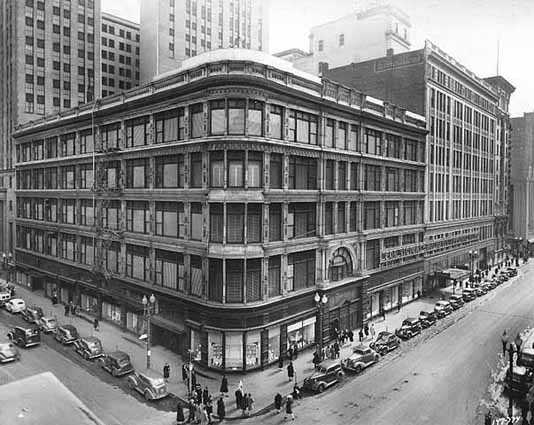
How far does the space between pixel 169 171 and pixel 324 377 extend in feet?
59.7

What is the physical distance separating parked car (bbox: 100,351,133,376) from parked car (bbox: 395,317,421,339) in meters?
21.0

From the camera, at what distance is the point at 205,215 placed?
2933 cm

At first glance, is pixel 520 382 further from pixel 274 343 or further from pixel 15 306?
pixel 15 306

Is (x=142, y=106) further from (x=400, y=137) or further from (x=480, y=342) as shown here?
(x=480, y=342)

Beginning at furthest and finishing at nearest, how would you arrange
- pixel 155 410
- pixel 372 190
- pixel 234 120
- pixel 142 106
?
pixel 372 190 → pixel 142 106 → pixel 234 120 → pixel 155 410

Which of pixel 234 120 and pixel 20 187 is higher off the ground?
pixel 234 120

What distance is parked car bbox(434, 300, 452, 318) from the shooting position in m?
41.8

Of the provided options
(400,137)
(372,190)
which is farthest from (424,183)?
(372,190)

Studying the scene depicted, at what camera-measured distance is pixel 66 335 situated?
3384 cm

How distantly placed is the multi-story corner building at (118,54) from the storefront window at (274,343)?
65.0 meters

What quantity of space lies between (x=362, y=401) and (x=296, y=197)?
1432cm

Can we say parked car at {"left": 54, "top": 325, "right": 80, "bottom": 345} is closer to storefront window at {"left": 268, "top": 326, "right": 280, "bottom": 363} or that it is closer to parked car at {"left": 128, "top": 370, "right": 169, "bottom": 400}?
parked car at {"left": 128, "top": 370, "right": 169, "bottom": 400}

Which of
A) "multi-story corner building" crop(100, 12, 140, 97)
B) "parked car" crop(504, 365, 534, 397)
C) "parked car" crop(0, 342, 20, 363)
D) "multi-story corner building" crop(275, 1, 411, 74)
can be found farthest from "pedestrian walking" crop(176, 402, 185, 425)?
"multi-story corner building" crop(100, 12, 140, 97)

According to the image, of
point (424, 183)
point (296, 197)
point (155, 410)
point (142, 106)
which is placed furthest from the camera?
point (424, 183)
